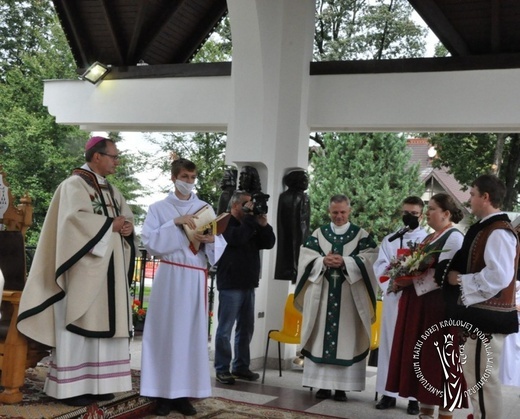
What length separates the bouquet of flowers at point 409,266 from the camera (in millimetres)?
5965

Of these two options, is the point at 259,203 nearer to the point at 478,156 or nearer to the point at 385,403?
the point at 385,403

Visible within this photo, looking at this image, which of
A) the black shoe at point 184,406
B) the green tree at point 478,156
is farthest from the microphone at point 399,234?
the green tree at point 478,156

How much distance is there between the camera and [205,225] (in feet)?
20.0

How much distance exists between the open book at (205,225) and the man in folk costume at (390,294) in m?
1.63

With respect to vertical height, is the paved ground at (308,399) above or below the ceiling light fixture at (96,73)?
below

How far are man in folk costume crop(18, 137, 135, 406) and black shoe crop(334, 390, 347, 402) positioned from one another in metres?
2.25

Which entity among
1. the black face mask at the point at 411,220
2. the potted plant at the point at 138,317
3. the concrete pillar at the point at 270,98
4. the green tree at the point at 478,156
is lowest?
the potted plant at the point at 138,317

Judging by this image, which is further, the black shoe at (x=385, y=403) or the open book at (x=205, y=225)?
the black shoe at (x=385, y=403)

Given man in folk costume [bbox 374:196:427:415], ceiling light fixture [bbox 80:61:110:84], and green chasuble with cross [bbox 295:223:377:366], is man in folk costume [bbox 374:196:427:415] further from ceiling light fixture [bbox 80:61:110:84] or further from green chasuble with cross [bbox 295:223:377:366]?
ceiling light fixture [bbox 80:61:110:84]

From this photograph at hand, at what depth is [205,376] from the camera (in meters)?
6.01

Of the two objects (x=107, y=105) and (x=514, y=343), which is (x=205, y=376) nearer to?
(x=514, y=343)

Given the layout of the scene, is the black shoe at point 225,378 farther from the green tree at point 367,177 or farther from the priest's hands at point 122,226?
the green tree at point 367,177

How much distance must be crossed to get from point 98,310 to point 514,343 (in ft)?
14.2

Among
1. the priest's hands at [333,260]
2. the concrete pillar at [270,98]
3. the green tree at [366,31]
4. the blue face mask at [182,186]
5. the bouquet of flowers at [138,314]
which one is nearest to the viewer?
the blue face mask at [182,186]
